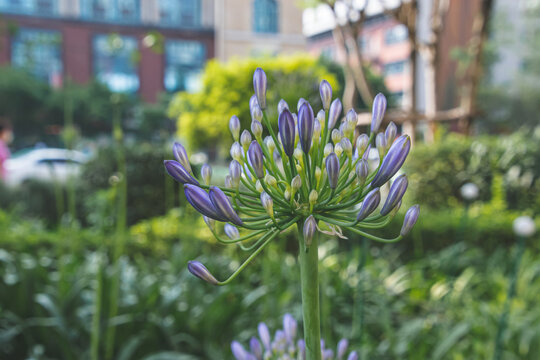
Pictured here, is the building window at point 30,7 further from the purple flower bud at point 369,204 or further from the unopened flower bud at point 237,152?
the purple flower bud at point 369,204

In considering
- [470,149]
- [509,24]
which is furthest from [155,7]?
[470,149]

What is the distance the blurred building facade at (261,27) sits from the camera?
19.3 m

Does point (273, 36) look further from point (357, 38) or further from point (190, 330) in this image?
point (190, 330)

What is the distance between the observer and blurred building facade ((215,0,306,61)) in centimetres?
1934

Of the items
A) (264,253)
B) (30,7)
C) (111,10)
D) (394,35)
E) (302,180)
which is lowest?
(264,253)

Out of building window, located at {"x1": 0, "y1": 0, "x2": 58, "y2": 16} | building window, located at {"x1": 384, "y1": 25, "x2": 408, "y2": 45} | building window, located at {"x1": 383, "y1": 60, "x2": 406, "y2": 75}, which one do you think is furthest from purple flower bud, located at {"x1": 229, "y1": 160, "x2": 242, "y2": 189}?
building window, located at {"x1": 0, "y1": 0, "x2": 58, "y2": 16}

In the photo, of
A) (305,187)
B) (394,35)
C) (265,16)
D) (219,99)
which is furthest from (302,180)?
(394,35)

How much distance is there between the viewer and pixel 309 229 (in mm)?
444

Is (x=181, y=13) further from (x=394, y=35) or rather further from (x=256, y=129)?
(x=256, y=129)

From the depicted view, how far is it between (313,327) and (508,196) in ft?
23.6

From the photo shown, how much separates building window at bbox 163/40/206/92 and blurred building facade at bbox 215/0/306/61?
7042 mm

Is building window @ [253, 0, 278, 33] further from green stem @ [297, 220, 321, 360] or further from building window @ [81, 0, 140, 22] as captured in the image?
green stem @ [297, 220, 321, 360]

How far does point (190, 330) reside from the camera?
2.23 metres

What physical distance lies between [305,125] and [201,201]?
4.9 inches
